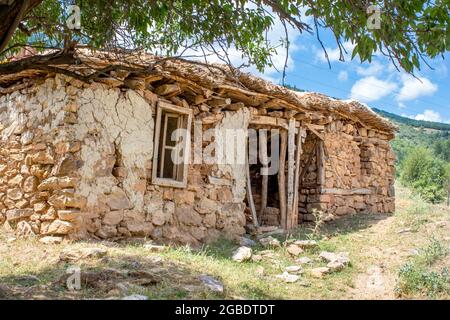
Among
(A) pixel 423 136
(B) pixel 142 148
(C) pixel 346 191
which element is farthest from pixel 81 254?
(A) pixel 423 136

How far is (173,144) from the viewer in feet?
23.0

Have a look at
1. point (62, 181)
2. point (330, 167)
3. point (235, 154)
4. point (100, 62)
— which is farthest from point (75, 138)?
point (330, 167)

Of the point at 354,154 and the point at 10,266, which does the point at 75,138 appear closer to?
the point at 10,266

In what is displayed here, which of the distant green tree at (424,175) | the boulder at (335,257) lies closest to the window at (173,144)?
the boulder at (335,257)

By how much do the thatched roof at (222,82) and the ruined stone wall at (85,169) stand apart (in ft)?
0.94

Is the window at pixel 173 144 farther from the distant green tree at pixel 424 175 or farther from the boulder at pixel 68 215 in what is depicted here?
the distant green tree at pixel 424 175

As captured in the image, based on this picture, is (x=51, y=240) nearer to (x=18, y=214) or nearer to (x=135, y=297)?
(x=18, y=214)

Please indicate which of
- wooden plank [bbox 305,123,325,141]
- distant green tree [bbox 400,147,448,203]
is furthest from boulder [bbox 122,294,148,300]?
distant green tree [bbox 400,147,448,203]

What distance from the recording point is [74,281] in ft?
13.0

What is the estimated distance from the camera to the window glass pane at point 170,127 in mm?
6988

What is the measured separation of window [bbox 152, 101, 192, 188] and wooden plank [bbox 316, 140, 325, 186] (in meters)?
3.22

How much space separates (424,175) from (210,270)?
22.3m

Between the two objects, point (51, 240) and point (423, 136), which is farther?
point (423, 136)

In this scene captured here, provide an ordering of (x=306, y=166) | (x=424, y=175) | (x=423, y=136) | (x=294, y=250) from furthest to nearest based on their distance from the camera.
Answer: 1. (x=423, y=136)
2. (x=424, y=175)
3. (x=306, y=166)
4. (x=294, y=250)
